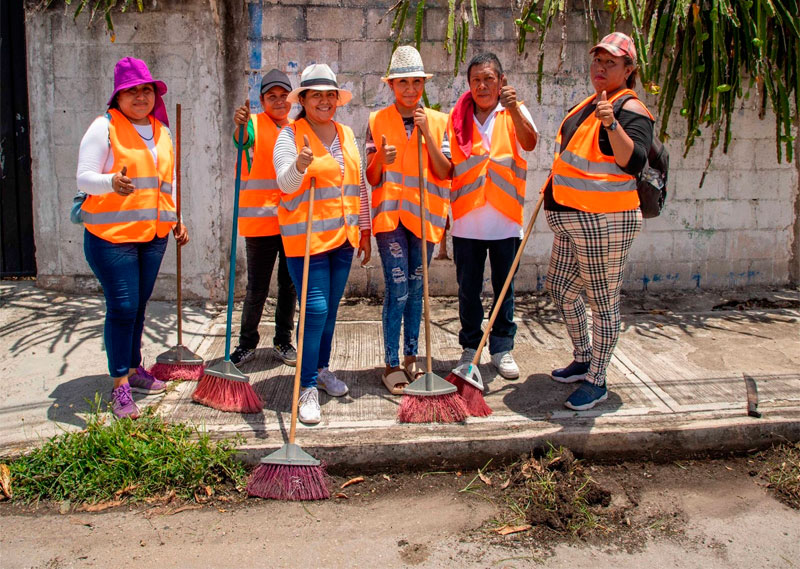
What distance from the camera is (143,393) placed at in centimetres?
445

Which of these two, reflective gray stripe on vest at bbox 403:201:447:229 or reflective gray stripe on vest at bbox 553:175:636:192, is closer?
reflective gray stripe on vest at bbox 553:175:636:192

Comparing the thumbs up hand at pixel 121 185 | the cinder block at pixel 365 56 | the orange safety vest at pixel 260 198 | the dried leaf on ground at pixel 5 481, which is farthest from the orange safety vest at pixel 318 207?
the cinder block at pixel 365 56

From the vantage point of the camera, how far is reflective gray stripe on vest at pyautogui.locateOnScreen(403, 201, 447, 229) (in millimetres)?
4289

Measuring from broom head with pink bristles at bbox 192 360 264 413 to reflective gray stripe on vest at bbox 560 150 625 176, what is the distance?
83.6 inches

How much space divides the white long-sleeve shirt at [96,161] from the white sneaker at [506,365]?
2.49m

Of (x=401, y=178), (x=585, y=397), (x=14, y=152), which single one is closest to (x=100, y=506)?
(x=401, y=178)

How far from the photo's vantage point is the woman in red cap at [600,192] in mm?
3799

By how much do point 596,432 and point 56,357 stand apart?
3.47 m

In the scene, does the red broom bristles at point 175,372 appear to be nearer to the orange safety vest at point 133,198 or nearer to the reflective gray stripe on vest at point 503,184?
the orange safety vest at point 133,198

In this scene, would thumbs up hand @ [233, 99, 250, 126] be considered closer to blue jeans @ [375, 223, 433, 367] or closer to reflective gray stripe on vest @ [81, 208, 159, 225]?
reflective gray stripe on vest @ [81, 208, 159, 225]

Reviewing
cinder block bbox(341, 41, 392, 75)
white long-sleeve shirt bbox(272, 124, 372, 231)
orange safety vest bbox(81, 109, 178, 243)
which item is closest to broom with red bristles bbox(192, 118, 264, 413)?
orange safety vest bbox(81, 109, 178, 243)

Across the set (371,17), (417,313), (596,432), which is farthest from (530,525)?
(371,17)

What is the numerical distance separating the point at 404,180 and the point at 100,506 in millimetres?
2305

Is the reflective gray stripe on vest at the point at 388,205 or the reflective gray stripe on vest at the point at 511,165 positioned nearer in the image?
the reflective gray stripe on vest at the point at 388,205
